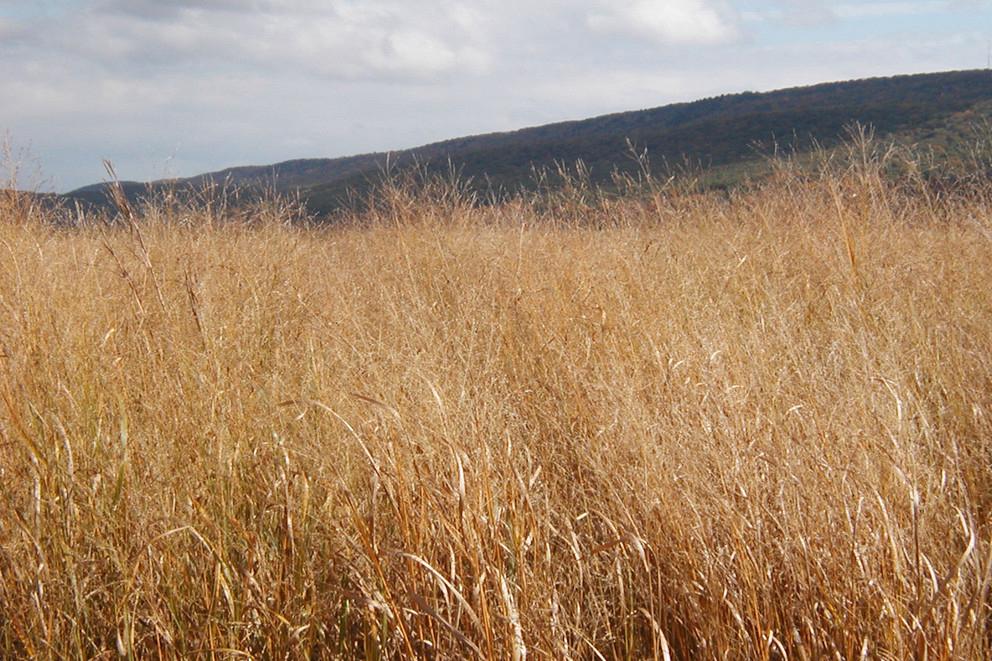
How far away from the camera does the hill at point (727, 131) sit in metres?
24.6

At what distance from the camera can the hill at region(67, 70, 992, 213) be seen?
24609 millimetres

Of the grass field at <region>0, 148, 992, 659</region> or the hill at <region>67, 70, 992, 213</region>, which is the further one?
the hill at <region>67, 70, 992, 213</region>

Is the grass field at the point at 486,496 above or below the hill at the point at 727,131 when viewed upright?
below

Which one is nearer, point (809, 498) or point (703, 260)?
point (809, 498)

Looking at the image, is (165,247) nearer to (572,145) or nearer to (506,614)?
(506,614)

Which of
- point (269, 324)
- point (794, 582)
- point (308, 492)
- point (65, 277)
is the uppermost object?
point (65, 277)

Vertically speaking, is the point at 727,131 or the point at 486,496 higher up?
the point at 727,131

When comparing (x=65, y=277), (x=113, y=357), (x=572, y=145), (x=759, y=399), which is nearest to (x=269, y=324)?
(x=113, y=357)

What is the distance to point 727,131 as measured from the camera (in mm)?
32156

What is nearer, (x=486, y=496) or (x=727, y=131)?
(x=486, y=496)

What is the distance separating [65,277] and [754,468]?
3.06m

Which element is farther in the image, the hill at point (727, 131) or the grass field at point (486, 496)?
the hill at point (727, 131)

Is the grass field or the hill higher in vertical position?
the hill

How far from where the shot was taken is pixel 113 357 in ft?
8.34
